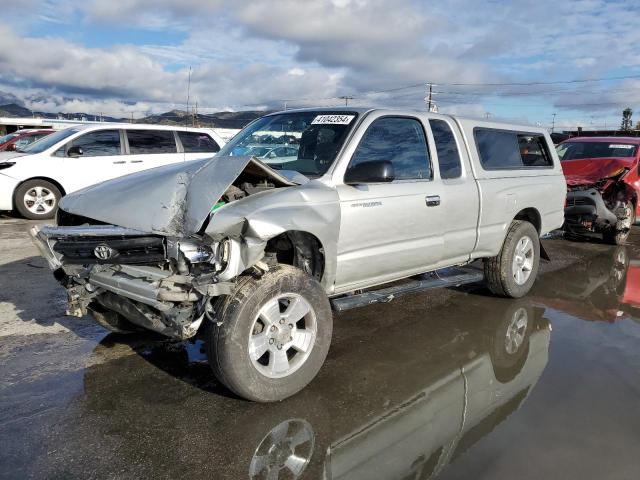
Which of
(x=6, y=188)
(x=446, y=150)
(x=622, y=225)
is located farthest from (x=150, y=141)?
(x=622, y=225)

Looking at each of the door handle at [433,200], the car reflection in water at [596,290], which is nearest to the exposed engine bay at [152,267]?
the door handle at [433,200]

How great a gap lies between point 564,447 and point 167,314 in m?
2.44

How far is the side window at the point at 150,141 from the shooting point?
1098cm

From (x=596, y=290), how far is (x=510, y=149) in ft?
7.35

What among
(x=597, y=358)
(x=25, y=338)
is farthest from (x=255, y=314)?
(x=597, y=358)

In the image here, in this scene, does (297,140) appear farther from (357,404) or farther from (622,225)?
(622,225)

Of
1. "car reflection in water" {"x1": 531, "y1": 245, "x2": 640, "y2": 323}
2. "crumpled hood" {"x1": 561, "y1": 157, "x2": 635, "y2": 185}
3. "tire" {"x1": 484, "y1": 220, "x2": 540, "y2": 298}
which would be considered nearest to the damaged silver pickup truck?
"tire" {"x1": 484, "y1": 220, "x2": 540, "y2": 298}

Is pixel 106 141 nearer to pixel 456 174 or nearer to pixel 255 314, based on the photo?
pixel 456 174

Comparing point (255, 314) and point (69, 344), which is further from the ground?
point (255, 314)

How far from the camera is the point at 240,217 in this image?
3115mm

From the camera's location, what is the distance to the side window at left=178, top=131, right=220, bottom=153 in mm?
11414

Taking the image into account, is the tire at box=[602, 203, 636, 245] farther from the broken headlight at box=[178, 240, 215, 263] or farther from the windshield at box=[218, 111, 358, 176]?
the broken headlight at box=[178, 240, 215, 263]

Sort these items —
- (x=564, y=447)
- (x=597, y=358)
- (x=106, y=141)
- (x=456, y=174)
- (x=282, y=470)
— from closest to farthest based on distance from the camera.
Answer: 1. (x=282, y=470)
2. (x=564, y=447)
3. (x=597, y=358)
4. (x=456, y=174)
5. (x=106, y=141)

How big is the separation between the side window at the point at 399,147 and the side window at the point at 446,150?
7.1 inches
